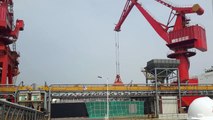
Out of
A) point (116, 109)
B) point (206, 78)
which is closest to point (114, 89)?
point (116, 109)

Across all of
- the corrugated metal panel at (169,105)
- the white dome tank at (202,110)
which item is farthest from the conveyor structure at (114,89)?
the white dome tank at (202,110)

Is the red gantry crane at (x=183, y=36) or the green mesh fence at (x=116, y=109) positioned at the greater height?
the red gantry crane at (x=183, y=36)

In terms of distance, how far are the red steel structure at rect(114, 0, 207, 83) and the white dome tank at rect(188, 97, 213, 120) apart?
69195 mm

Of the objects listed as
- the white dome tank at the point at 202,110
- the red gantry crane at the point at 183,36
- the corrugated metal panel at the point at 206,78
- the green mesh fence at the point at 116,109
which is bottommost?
the green mesh fence at the point at 116,109

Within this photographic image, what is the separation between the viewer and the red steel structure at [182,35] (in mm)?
75750

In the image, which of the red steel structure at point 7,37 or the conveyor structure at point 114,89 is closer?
the red steel structure at point 7,37

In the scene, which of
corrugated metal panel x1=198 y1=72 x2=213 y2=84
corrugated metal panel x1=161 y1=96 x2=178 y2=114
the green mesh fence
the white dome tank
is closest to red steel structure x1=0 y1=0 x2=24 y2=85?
the green mesh fence

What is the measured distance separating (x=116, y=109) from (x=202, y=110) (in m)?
69.7

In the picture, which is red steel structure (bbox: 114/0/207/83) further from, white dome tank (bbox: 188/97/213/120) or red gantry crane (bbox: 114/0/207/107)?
white dome tank (bbox: 188/97/213/120)

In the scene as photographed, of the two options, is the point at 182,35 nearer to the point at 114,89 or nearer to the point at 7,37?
the point at 114,89

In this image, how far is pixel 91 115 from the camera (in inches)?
3027

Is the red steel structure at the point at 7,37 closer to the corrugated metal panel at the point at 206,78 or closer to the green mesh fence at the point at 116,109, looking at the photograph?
the green mesh fence at the point at 116,109

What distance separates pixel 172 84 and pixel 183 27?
16.3 m

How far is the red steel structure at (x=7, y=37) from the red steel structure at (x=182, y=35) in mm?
36758
